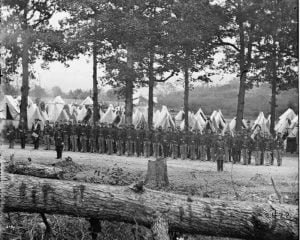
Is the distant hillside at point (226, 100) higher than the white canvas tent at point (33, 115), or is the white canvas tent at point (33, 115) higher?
the distant hillside at point (226, 100)

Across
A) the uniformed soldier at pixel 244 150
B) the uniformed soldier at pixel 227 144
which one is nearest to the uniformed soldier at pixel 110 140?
the uniformed soldier at pixel 227 144

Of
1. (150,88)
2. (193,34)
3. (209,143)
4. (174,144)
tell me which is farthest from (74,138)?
(193,34)

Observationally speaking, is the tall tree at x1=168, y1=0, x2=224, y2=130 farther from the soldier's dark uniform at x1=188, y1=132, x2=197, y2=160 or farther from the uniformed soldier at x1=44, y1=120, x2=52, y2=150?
the uniformed soldier at x1=44, y1=120, x2=52, y2=150

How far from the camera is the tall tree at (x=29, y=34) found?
5883 millimetres

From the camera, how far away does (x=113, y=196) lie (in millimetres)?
4391

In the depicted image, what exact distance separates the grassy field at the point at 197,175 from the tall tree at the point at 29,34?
128cm

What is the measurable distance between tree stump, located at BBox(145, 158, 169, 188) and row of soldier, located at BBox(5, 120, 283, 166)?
323 millimetres

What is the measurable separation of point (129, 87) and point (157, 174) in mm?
1352

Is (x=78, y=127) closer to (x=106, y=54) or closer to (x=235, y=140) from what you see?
(x=106, y=54)

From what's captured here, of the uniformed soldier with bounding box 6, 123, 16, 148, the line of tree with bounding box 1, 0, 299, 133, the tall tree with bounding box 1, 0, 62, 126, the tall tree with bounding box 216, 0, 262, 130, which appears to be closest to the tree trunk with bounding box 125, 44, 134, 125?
the line of tree with bounding box 1, 0, 299, 133

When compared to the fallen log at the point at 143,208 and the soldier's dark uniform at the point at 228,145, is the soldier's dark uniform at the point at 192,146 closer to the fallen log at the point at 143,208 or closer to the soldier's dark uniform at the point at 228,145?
the soldier's dark uniform at the point at 228,145

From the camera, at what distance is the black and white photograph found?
585 cm

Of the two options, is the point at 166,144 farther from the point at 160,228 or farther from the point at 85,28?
the point at 160,228

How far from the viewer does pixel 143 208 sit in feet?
14.3
